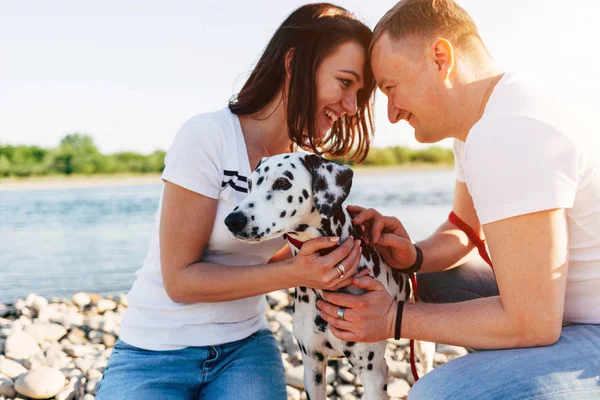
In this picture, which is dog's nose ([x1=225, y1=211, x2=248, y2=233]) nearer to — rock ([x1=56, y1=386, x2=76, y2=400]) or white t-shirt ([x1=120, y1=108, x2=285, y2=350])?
white t-shirt ([x1=120, y1=108, x2=285, y2=350])

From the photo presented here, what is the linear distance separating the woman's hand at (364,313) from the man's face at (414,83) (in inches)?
36.1

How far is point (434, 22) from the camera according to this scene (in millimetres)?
2869

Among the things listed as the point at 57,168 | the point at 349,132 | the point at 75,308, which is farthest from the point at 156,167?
the point at 349,132

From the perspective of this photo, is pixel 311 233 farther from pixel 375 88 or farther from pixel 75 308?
pixel 75 308

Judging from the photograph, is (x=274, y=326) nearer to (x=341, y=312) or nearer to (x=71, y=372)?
(x=71, y=372)

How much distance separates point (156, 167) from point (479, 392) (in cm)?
3167

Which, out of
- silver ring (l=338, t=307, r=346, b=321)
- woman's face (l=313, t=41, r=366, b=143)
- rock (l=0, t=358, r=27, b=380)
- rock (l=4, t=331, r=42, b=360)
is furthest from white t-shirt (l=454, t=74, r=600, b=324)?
rock (l=4, t=331, r=42, b=360)

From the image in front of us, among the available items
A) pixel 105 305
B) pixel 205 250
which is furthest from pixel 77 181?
pixel 205 250

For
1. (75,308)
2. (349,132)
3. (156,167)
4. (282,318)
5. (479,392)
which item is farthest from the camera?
(156,167)

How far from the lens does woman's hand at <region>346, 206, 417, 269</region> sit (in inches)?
129

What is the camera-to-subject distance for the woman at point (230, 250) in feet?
9.89

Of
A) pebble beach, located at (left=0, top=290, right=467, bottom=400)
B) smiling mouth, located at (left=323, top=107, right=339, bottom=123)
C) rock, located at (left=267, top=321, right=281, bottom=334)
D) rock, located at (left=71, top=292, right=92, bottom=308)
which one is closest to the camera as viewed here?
smiling mouth, located at (left=323, top=107, right=339, bottom=123)

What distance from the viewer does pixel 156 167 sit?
107ft

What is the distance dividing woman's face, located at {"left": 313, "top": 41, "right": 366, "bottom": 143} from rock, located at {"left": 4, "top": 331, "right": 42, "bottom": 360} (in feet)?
13.1
